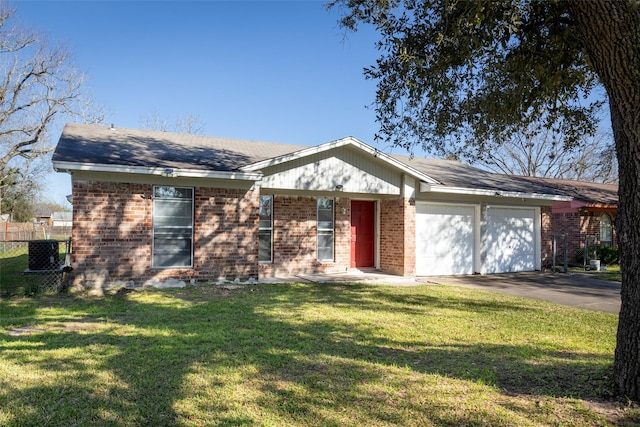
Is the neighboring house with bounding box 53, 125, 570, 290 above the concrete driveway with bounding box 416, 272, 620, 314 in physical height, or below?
above

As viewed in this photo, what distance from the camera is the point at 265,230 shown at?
13.2m

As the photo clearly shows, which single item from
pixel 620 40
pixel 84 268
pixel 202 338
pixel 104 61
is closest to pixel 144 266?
pixel 84 268

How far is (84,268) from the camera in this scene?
982 centimetres

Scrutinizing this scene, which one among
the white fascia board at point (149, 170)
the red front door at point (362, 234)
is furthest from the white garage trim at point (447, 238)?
the white fascia board at point (149, 170)

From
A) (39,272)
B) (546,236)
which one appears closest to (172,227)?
(39,272)

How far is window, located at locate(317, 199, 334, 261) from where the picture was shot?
1397 cm

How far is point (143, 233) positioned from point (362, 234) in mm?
7188

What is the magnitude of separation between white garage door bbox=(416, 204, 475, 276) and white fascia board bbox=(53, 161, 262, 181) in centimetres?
610

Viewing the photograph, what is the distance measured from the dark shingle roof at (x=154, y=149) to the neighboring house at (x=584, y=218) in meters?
12.2

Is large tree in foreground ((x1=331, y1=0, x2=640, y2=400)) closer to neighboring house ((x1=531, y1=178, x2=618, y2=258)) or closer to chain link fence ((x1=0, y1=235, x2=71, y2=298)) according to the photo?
chain link fence ((x1=0, y1=235, x2=71, y2=298))

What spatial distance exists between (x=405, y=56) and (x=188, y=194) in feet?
22.1

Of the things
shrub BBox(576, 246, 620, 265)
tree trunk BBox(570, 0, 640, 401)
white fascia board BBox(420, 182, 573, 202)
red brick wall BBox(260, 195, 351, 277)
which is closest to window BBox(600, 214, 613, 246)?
shrub BBox(576, 246, 620, 265)

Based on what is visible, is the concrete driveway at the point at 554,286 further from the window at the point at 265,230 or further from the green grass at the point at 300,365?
the window at the point at 265,230

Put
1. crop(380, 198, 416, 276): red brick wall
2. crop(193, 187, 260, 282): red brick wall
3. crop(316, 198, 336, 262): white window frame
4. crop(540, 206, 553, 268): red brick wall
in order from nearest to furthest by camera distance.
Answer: crop(193, 187, 260, 282): red brick wall, crop(380, 198, 416, 276): red brick wall, crop(316, 198, 336, 262): white window frame, crop(540, 206, 553, 268): red brick wall
